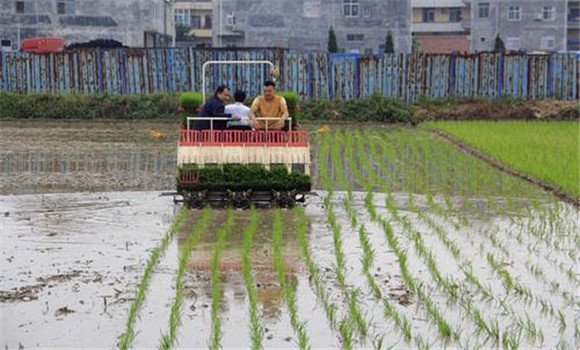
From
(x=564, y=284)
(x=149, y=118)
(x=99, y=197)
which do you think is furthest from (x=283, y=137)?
(x=149, y=118)

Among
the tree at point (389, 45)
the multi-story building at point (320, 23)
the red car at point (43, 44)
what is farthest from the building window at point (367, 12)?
the red car at point (43, 44)

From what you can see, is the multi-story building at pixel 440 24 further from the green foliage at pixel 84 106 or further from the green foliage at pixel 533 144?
the green foliage at pixel 533 144

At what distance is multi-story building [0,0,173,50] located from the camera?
5819cm

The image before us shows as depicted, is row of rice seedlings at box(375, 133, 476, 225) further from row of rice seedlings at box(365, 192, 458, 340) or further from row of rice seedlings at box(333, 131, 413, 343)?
row of rice seedlings at box(333, 131, 413, 343)

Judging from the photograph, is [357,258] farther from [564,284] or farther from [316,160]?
[316,160]

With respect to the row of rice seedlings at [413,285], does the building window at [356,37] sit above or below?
above

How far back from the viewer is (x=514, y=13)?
6712 centimetres

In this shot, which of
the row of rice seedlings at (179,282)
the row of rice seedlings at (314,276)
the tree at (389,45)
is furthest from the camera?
the tree at (389,45)

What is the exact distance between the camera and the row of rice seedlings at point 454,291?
834 centimetres

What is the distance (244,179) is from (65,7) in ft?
149

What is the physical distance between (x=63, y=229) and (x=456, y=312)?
5.61 metres

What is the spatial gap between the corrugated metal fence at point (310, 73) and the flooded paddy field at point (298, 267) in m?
16.1

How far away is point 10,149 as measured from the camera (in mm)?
23281

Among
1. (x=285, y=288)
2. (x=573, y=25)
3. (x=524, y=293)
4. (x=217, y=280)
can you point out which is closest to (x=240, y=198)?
(x=217, y=280)
